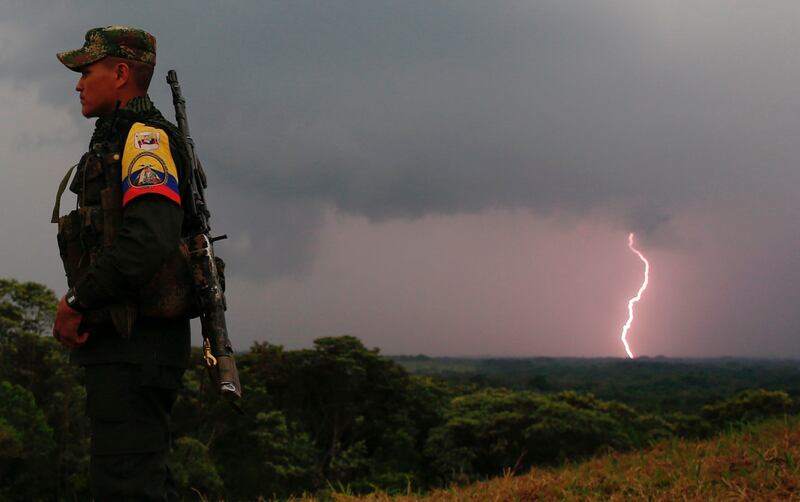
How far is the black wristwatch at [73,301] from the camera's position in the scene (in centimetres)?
404

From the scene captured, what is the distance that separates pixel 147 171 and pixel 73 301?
76cm

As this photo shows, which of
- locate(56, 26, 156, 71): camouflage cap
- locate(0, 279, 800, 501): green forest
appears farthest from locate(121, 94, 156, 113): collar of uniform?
locate(0, 279, 800, 501): green forest

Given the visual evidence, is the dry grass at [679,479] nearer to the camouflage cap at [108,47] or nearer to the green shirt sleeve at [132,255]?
the green shirt sleeve at [132,255]

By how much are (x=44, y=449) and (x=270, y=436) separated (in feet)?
28.3

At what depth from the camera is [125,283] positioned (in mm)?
4020

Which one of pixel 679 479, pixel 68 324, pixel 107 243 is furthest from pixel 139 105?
pixel 679 479

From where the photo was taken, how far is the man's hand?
4.08 meters

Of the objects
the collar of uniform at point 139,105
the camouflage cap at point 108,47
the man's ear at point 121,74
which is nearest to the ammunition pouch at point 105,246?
the collar of uniform at point 139,105

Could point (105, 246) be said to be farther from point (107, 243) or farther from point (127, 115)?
point (127, 115)

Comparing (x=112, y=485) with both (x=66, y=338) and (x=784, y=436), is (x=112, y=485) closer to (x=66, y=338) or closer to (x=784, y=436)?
(x=66, y=338)

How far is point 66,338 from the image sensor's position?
13.5ft

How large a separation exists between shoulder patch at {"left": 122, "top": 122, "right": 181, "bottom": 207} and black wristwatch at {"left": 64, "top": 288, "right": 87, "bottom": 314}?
522mm

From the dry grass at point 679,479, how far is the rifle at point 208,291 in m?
2.23

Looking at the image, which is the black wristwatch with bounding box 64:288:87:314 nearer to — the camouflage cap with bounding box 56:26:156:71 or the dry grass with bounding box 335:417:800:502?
the camouflage cap with bounding box 56:26:156:71
